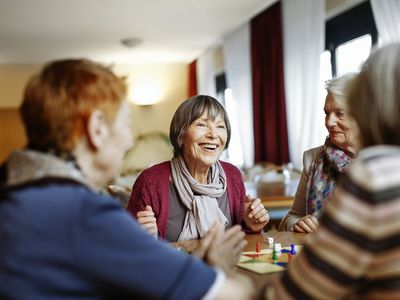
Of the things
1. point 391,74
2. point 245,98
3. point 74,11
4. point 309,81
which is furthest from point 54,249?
point 245,98

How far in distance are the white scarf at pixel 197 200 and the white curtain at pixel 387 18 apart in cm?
277

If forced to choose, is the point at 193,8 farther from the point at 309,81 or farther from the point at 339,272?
the point at 339,272

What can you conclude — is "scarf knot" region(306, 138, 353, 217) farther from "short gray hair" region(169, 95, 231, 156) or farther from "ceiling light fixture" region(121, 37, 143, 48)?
"ceiling light fixture" region(121, 37, 143, 48)

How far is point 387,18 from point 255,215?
121 inches

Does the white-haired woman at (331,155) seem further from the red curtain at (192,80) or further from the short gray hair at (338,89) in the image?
the red curtain at (192,80)

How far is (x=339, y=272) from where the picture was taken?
0.97 meters

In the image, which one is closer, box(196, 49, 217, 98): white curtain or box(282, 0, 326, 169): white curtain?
box(282, 0, 326, 169): white curtain

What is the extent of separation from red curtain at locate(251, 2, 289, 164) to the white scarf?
4.82 m

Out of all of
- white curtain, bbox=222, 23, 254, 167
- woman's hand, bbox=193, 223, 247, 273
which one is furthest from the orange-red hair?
white curtain, bbox=222, 23, 254, 167

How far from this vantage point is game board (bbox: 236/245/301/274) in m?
1.54

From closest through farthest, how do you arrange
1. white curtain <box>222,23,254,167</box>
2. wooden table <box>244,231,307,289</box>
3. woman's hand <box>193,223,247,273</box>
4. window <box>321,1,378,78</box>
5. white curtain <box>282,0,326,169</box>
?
woman's hand <box>193,223,247,273</box> < wooden table <box>244,231,307,289</box> < window <box>321,1,378,78</box> < white curtain <box>282,0,326,169</box> < white curtain <box>222,23,254,167</box>

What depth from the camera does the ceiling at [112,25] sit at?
253 inches

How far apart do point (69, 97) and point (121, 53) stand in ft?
29.0

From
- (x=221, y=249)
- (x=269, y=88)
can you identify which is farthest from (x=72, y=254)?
(x=269, y=88)
